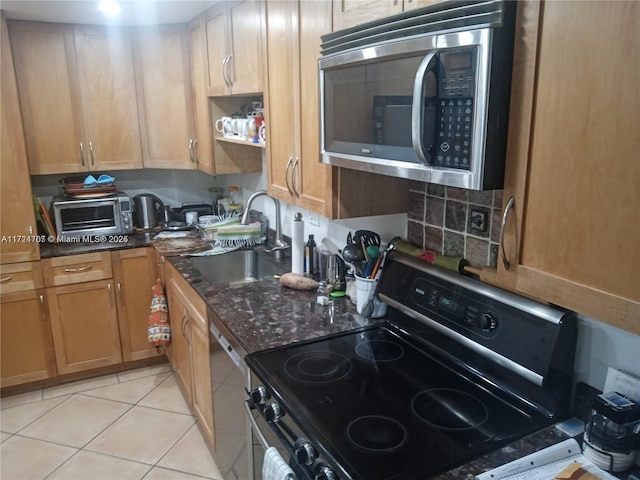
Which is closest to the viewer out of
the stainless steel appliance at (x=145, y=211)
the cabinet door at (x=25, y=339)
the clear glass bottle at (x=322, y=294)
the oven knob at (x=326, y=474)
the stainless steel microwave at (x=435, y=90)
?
the stainless steel microwave at (x=435, y=90)

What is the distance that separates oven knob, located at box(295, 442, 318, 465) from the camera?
1.16m

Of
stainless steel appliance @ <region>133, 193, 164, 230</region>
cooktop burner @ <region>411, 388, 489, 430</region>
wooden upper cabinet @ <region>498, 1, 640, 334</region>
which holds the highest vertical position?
wooden upper cabinet @ <region>498, 1, 640, 334</region>

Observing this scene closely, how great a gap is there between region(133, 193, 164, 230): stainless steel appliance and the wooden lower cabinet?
69 centimetres

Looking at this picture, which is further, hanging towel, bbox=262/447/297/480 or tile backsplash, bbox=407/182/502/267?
tile backsplash, bbox=407/182/502/267

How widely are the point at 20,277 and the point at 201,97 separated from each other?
1.52 meters

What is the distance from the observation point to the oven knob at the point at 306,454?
3.81 feet

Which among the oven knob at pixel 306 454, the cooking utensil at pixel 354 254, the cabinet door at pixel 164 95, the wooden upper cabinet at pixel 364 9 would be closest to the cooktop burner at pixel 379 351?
the cooking utensil at pixel 354 254

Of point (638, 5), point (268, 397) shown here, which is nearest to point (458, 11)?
point (638, 5)

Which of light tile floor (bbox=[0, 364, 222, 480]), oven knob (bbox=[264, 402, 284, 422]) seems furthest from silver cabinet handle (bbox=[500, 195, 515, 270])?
light tile floor (bbox=[0, 364, 222, 480])

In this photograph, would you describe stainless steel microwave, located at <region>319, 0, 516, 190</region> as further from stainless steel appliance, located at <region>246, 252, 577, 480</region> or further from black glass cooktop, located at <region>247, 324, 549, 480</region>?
black glass cooktop, located at <region>247, 324, 549, 480</region>

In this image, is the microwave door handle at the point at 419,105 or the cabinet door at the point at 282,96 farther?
the cabinet door at the point at 282,96

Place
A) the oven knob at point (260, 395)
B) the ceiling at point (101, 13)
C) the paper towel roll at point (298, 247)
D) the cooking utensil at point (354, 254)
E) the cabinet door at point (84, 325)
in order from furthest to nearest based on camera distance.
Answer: the cabinet door at point (84, 325) < the ceiling at point (101, 13) < the paper towel roll at point (298, 247) < the cooking utensil at point (354, 254) < the oven knob at point (260, 395)

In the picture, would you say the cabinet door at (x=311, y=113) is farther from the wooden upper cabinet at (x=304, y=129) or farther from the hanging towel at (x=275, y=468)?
the hanging towel at (x=275, y=468)

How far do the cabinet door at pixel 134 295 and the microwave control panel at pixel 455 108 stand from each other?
8.23ft
